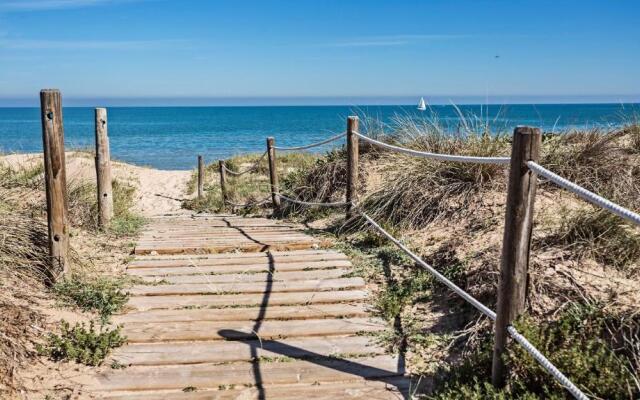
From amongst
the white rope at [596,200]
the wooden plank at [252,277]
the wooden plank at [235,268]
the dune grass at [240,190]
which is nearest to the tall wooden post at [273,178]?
the dune grass at [240,190]

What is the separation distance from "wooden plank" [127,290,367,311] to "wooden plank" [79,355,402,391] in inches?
39.0

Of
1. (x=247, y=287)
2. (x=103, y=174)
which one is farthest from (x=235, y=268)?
(x=103, y=174)

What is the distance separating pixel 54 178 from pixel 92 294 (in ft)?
3.26

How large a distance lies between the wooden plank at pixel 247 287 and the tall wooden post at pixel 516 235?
207 cm

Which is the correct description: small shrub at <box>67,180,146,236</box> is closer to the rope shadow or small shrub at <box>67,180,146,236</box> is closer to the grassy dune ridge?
the grassy dune ridge

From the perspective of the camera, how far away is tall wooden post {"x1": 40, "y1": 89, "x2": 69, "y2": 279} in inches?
187

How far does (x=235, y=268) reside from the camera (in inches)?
220

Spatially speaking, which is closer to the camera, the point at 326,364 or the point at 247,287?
the point at 326,364

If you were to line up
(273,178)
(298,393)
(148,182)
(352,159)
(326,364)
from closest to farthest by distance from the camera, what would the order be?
(298,393)
(326,364)
(352,159)
(273,178)
(148,182)

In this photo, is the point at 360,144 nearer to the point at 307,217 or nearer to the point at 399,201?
the point at 307,217

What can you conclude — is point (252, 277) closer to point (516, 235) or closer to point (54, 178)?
point (54, 178)

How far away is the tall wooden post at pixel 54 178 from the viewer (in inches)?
187

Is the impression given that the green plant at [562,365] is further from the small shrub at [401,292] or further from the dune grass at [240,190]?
the dune grass at [240,190]

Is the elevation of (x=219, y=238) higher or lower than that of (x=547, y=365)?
lower
